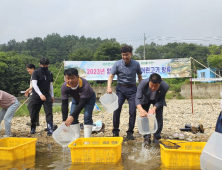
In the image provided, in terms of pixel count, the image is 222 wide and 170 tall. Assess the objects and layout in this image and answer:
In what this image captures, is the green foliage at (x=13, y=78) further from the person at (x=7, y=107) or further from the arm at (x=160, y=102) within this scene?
the arm at (x=160, y=102)

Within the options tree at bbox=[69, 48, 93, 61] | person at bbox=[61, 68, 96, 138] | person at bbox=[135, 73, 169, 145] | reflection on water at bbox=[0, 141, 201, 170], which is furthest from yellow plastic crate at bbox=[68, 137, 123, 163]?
tree at bbox=[69, 48, 93, 61]

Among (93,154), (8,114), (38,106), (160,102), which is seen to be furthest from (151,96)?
(8,114)

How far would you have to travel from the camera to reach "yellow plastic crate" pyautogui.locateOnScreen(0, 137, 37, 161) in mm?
3609

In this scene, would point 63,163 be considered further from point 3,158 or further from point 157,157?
point 157,157

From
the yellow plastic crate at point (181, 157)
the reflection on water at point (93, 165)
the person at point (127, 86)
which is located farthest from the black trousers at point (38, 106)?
the yellow plastic crate at point (181, 157)

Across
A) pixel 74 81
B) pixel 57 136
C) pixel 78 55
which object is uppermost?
pixel 78 55

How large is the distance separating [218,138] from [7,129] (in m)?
4.43

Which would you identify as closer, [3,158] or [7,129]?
[3,158]

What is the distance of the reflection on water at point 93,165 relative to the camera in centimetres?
340

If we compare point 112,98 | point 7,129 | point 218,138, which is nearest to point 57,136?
point 112,98

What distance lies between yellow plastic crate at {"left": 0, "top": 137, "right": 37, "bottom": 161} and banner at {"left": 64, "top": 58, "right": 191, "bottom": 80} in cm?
674

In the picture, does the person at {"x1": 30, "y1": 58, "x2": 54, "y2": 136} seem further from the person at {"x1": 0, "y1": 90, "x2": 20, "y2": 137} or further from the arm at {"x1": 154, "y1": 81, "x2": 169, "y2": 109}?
the arm at {"x1": 154, "y1": 81, "x2": 169, "y2": 109}

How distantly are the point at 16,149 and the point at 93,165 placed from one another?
1.27 metres

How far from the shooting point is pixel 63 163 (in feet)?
12.0
